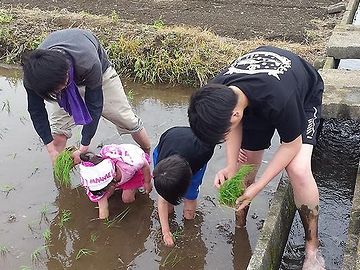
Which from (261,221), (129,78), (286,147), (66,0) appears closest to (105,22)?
(129,78)

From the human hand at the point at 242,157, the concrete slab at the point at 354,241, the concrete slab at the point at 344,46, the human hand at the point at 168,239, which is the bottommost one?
the human hand at the point at 168,239

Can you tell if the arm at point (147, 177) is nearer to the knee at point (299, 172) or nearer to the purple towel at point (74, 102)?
the purple towel at point (74, 102)

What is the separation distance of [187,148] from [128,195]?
96 centimetres

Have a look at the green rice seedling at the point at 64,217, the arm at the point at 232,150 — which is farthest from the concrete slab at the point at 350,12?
the green rice seedling at the point at 64,217

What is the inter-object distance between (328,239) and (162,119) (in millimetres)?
2438

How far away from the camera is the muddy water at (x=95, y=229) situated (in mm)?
3736

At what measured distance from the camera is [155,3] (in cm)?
897

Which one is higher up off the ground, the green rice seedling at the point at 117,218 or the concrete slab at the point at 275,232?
the concrete slab at the point at 275,232

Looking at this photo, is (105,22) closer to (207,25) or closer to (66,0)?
(207,25)

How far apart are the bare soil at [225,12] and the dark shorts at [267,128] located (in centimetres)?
399

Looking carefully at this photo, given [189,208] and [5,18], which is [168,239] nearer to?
[189,208]

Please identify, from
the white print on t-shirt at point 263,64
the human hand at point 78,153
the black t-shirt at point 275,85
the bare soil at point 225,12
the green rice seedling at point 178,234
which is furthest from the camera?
the bare soil at point 225,12

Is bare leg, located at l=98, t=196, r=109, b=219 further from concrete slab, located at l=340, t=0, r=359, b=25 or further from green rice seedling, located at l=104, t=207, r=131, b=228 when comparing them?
concrete slab, located at l=340, t=0, r=359, b=25

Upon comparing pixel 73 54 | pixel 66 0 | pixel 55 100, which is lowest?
pixel 66 0
